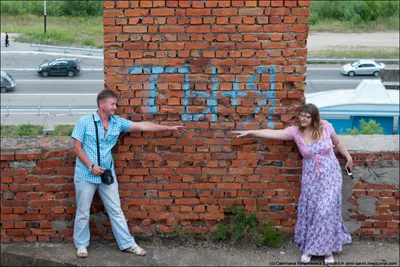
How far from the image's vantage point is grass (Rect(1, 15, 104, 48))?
3609 centimetres

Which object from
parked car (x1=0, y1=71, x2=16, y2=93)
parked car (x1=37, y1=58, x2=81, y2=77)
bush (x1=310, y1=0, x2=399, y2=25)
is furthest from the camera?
bush (x1=310, y1=0, x2=399, y2=25)

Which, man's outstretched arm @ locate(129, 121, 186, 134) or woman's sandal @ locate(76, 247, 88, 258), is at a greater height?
man's outstretched arm @ locate(129, 121, 186, 134)

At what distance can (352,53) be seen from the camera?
124 feet

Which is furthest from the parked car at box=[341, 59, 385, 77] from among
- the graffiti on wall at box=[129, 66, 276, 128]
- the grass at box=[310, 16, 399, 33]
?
the graffiti on wall at box=[129, 66, 276, 128]

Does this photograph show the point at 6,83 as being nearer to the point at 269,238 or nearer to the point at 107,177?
the point at 107,177

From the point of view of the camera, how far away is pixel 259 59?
522cm

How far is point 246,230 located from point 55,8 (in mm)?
41383

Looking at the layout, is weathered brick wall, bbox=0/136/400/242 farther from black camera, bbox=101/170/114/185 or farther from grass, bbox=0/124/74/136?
grass, bbox=0/124/74/136

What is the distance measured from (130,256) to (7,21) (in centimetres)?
3904

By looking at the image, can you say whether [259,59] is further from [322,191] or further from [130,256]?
[130,256]

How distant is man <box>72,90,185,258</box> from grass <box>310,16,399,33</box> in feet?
130

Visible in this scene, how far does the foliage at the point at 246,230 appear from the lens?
5559mm

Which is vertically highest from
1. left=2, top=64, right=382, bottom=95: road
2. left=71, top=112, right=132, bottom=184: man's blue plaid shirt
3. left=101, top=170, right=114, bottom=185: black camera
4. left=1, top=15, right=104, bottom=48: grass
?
left=71, top=112, right=132, bottom=184: man's blue plaid shirt

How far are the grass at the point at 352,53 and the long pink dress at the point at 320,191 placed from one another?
32.3 metres
